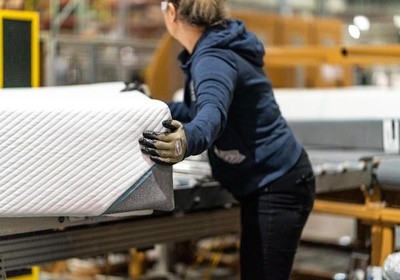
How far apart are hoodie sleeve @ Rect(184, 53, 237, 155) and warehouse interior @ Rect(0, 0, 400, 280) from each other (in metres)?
0.18

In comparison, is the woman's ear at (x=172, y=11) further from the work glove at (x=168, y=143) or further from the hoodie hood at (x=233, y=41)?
the work glove at (x=168, y=143)

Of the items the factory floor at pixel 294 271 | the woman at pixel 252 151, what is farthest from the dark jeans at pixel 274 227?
the factory floor at pixel 294 271

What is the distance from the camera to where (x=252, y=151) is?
2.71m

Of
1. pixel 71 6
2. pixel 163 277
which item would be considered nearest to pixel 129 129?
pixel 163 277

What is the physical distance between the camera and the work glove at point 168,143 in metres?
2.20

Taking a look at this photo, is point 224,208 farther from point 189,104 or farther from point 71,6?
point 71,6

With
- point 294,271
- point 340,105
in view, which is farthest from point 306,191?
point 340,105

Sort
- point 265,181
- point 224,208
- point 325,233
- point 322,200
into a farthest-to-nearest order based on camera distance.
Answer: point 325,233
point 322,200
point 224,208
point 265,181

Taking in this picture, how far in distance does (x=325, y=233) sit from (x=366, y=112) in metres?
3.47

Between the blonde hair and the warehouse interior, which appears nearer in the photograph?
the blonde hair

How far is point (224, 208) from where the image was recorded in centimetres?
360

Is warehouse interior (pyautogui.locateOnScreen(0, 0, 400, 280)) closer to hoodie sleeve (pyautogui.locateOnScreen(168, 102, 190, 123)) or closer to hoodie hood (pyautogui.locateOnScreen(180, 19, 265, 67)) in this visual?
hoodie sleeve (pyautogui.locateOnScreen(168, 102, 190, 123))

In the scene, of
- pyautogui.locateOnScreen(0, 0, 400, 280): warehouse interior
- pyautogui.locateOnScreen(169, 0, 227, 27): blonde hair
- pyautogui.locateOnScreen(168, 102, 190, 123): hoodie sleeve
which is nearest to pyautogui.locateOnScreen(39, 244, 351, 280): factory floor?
pyautogui.locateOnScreen(0, 0, 400, 280): warehouse interior

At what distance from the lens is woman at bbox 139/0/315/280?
2.65 m
